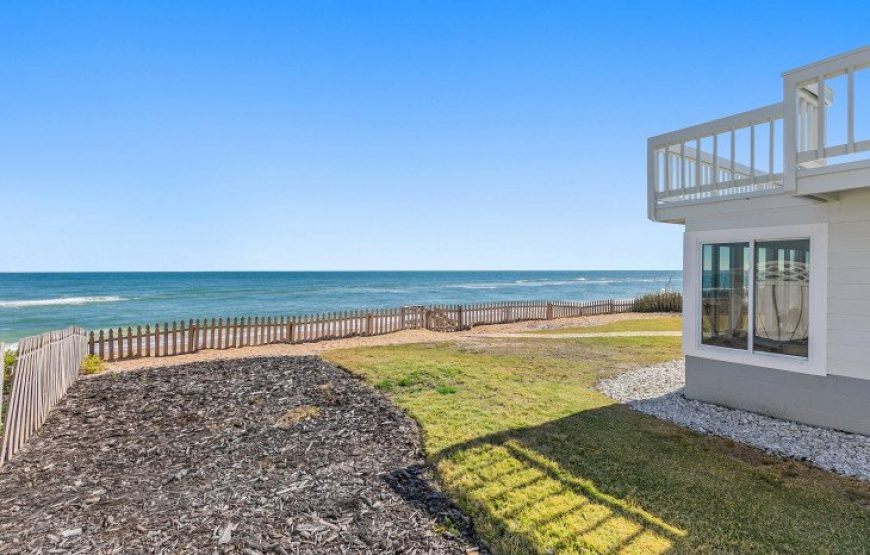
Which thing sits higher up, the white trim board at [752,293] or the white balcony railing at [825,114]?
the white balcony railing at [825,114]

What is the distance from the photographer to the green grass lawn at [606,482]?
3389 millimetres

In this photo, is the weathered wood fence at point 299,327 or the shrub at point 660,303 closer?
the weathered wood fence at point 299,327

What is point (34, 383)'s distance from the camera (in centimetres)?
605

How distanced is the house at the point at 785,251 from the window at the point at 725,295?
0.02 meters

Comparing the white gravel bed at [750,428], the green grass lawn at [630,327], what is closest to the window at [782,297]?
the white gravel bed at [750,428]

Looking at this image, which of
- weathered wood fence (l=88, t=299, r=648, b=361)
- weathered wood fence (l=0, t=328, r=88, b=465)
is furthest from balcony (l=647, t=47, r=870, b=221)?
weathered wood fence (l=88, t=299, r=648, b=361)

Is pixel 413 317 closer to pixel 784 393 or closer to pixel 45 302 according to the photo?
pixel 784 393

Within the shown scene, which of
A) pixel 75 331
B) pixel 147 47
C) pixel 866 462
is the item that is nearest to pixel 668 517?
pixel 866 462

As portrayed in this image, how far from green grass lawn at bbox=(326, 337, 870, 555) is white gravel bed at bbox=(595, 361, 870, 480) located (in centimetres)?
35

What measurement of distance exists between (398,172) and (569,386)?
882 inches

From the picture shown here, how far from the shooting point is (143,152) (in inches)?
909

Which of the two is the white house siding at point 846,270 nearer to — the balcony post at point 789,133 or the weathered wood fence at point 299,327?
the balcony post at point 789,133

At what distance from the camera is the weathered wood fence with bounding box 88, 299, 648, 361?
11555 mm

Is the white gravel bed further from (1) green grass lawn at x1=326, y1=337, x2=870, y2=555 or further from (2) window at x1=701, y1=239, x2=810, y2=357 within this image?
(2) window at x1=701, y1=239, x2=810, y2=357
